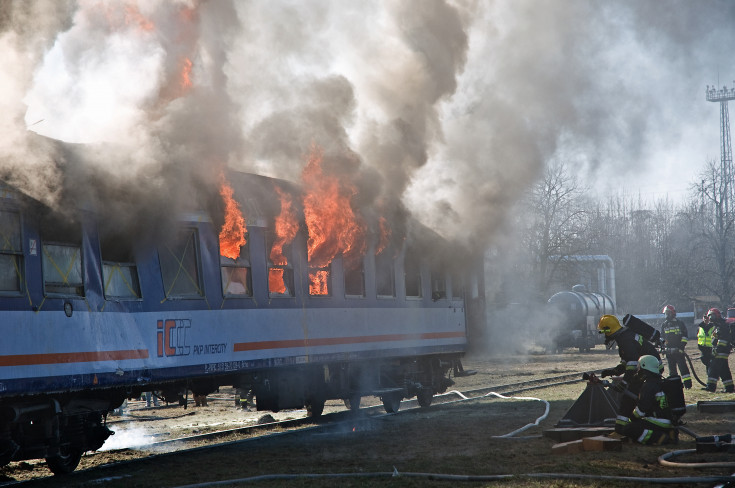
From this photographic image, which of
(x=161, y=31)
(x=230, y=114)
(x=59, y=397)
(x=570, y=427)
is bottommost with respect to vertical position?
(x=570, y=427)

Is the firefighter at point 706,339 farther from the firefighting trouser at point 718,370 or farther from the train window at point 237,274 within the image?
the train window at point 237,274

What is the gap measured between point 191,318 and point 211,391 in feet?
4.96

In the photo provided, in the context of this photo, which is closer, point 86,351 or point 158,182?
point 86,351

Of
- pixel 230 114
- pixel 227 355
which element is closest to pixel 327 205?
pixel 230 114

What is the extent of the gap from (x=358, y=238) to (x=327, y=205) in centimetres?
110

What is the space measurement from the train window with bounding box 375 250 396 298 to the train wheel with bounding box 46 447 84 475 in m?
7.07

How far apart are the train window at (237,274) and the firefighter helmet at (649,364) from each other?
19.4 feet

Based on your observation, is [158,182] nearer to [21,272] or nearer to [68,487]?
[21,272]

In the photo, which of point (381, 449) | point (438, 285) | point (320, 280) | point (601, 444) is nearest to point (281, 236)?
point (320, 280)

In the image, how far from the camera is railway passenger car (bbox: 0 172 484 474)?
9.19 meters

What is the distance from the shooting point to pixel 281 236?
43.9 feet

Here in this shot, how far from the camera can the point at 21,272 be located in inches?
358

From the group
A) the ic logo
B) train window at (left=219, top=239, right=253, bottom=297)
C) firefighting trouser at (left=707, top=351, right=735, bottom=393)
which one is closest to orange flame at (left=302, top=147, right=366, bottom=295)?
train window at (left=219, top=239, right=253, bottom=297)

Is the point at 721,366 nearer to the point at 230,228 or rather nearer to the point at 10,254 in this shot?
the point at 230,228
